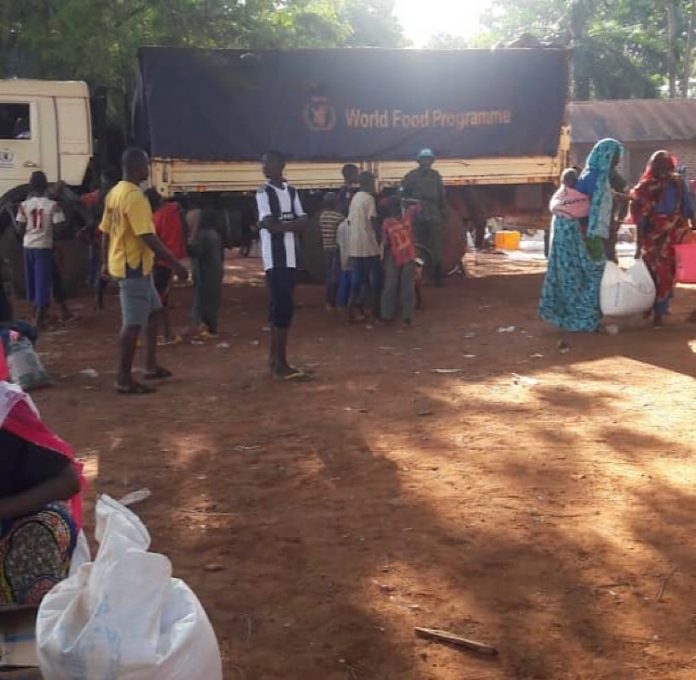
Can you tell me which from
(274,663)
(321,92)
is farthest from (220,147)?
(274,663)

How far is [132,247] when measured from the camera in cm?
648

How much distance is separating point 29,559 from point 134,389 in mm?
4679

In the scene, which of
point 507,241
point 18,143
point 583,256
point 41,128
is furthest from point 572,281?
point 507,241

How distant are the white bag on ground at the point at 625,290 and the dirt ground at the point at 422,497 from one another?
0.82 ft

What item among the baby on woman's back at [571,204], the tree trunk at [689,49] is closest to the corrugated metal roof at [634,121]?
the tree trunk at [689,49]

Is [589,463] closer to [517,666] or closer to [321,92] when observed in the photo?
[517,666]

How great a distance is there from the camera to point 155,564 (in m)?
2.04

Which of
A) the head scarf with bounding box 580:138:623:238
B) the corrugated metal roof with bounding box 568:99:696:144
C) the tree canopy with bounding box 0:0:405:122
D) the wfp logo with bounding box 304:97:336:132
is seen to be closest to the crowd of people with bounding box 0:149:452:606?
the wfp logo with bounding box 304:97:336:132

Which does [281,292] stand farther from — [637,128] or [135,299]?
[637,128]

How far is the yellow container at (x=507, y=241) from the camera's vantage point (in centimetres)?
1888

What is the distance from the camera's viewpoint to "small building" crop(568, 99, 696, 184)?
2588 centimetres

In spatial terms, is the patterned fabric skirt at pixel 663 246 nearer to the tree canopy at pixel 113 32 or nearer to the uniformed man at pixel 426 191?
the uniformed man at pixel 426 191

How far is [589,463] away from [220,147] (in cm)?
781

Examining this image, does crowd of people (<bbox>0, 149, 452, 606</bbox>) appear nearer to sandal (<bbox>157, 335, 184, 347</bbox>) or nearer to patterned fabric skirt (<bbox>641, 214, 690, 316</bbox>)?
sandal (<bbox>157, 335, 184, 347</bbox>)
